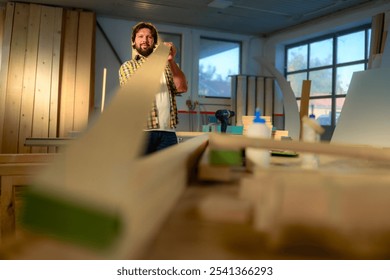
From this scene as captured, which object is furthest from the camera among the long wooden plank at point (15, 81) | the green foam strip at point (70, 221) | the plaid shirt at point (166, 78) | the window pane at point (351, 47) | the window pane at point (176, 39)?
the window pane at point (176, 39)

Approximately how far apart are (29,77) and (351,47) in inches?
224

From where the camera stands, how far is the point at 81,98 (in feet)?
19.0

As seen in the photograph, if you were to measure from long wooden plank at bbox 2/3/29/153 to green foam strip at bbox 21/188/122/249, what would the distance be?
18.9 ft

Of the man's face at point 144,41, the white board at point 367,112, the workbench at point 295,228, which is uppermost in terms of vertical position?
the man's face at point 144,41

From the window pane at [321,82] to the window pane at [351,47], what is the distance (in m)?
0.35

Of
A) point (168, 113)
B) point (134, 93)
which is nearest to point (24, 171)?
point (168, 113)

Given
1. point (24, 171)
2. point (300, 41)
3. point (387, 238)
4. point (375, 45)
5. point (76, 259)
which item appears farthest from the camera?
point (300, 41)

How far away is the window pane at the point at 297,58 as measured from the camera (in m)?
6.90

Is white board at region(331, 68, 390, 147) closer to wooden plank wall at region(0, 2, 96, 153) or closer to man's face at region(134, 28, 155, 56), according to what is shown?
man's face at region(134, 28, 155, 56)

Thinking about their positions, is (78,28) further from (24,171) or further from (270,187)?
(270,187)

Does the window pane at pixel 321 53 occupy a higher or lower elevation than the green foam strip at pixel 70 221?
higher

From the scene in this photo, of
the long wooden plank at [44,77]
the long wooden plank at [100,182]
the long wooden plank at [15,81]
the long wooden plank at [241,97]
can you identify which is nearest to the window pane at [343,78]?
the long wooden plank at [241,97]

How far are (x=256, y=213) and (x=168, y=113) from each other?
148cm

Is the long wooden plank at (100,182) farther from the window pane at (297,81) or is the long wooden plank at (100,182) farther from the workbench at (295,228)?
the window pane at (297,81)
